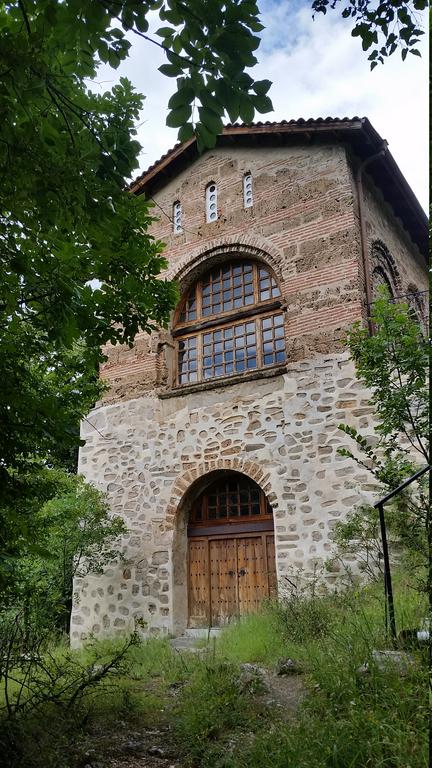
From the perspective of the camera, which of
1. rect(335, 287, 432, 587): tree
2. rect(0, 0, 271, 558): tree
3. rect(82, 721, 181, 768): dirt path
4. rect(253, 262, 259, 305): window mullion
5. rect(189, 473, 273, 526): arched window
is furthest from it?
rect(253, 262, 259, 305): window mullion

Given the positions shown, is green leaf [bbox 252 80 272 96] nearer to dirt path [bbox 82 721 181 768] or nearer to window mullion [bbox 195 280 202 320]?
dirt path [bbox 82 721 181 768]

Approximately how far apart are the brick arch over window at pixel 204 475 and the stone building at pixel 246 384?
32 millimetres

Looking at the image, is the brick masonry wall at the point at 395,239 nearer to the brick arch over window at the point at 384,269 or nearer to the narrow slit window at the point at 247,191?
the brick arch over window at the point at 384,269

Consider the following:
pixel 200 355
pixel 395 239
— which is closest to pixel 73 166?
pixel 200 355

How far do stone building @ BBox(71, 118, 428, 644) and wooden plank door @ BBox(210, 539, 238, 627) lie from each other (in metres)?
0.02

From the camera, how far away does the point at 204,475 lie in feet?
29.2

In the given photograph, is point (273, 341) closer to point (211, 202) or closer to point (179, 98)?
point (211, 202)

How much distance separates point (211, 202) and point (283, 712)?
8.73 meters

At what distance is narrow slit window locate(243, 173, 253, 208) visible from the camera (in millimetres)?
9891

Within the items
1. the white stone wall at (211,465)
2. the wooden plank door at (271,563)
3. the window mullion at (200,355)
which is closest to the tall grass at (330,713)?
the white stone wall at (211,465)

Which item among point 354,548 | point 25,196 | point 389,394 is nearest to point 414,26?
point 25,196

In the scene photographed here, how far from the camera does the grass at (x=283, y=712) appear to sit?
291 cm

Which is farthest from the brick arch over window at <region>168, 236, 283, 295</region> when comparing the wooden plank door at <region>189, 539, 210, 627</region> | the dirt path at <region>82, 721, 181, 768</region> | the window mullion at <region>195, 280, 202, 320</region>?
the dirt path at <region>82, 721, 181, 768</region>

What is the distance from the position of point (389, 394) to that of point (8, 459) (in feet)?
12.0
